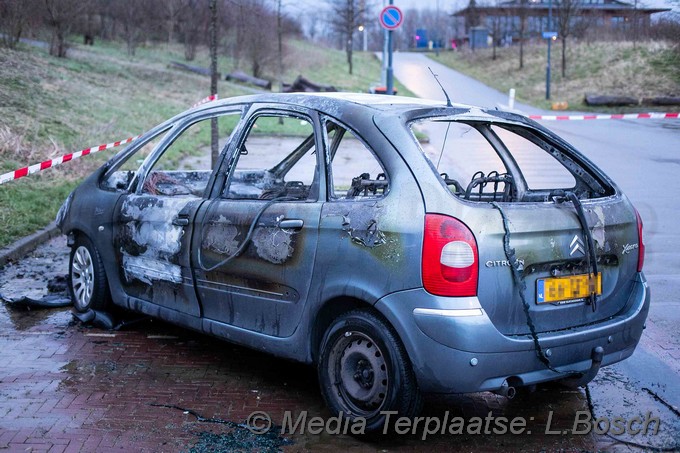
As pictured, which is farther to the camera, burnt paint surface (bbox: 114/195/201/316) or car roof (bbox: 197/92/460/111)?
burnt paint surface (bbox: 114/195/201/316)

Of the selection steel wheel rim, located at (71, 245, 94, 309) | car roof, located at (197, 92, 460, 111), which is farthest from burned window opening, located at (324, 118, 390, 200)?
steel wheel rim, located at (71, 245, 94, 309)

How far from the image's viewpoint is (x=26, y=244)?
8.92m

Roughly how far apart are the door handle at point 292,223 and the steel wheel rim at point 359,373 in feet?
2.15

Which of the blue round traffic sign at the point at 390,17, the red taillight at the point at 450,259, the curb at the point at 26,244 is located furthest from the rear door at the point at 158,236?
the blue round traffic sign at the point at 390,17

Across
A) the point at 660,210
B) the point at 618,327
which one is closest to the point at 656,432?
the point at 618,327

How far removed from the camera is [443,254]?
386 centimetres

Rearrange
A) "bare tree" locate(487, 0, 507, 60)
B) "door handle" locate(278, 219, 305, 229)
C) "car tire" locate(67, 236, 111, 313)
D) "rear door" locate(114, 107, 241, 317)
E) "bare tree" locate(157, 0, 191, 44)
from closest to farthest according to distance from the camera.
→ "door handle" locate(278, 219, 305, 229)
"rear door" locate(114, 107, 241, 317)
"car tire" locate(67, 236, 111, 313)
"bare tree" locate(157, 0, 191, 44)
"bare tree" locate(487, 0, 507, 60)

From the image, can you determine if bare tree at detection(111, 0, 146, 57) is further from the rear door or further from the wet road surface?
the wet road surface

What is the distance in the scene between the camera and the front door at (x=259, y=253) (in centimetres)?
448

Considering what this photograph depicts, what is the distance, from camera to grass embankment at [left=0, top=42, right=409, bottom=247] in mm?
Answer: 11102

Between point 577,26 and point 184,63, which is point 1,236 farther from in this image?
point 577,26

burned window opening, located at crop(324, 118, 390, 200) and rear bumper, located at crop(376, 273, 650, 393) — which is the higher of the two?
burned window opening, located at crop(324, 118, 390, 200)

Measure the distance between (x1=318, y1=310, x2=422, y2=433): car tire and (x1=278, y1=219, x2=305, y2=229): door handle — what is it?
564 mm

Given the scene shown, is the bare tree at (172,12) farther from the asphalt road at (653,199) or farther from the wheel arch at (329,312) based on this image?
the wheel arch at (329,312)
